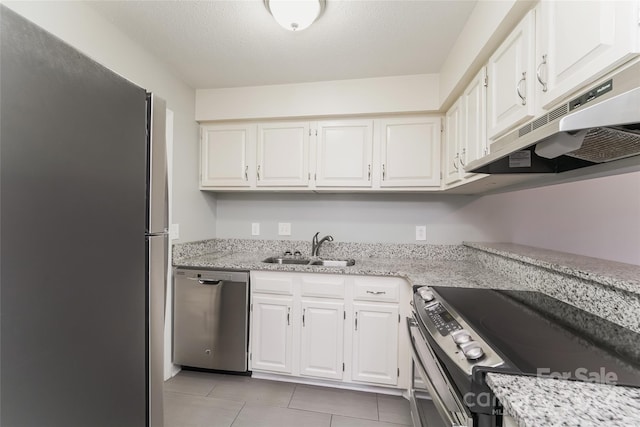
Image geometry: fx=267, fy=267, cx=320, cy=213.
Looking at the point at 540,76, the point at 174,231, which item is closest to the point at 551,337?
the point at 540,76

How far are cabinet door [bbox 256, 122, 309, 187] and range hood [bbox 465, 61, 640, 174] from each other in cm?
141

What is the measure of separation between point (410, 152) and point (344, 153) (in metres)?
0.54

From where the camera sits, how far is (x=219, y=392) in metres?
1.88

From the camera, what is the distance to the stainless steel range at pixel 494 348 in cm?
65

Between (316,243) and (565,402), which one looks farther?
(316,243)

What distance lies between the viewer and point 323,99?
88.0 inches

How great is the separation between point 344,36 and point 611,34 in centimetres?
128

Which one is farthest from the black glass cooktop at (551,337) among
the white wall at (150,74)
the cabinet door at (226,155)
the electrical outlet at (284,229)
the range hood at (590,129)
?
the white wall at (150,74)

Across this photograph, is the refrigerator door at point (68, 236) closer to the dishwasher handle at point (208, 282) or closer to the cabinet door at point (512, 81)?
the dishwasher handle at point (208, 282)

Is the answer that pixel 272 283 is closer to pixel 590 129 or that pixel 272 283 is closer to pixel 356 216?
pixel 356 216

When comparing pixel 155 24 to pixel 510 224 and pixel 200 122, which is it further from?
pixel 510 224

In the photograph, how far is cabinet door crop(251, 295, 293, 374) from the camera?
1974 millimetres

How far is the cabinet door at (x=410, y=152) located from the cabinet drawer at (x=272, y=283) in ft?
3.58

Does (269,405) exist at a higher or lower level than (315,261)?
lower
